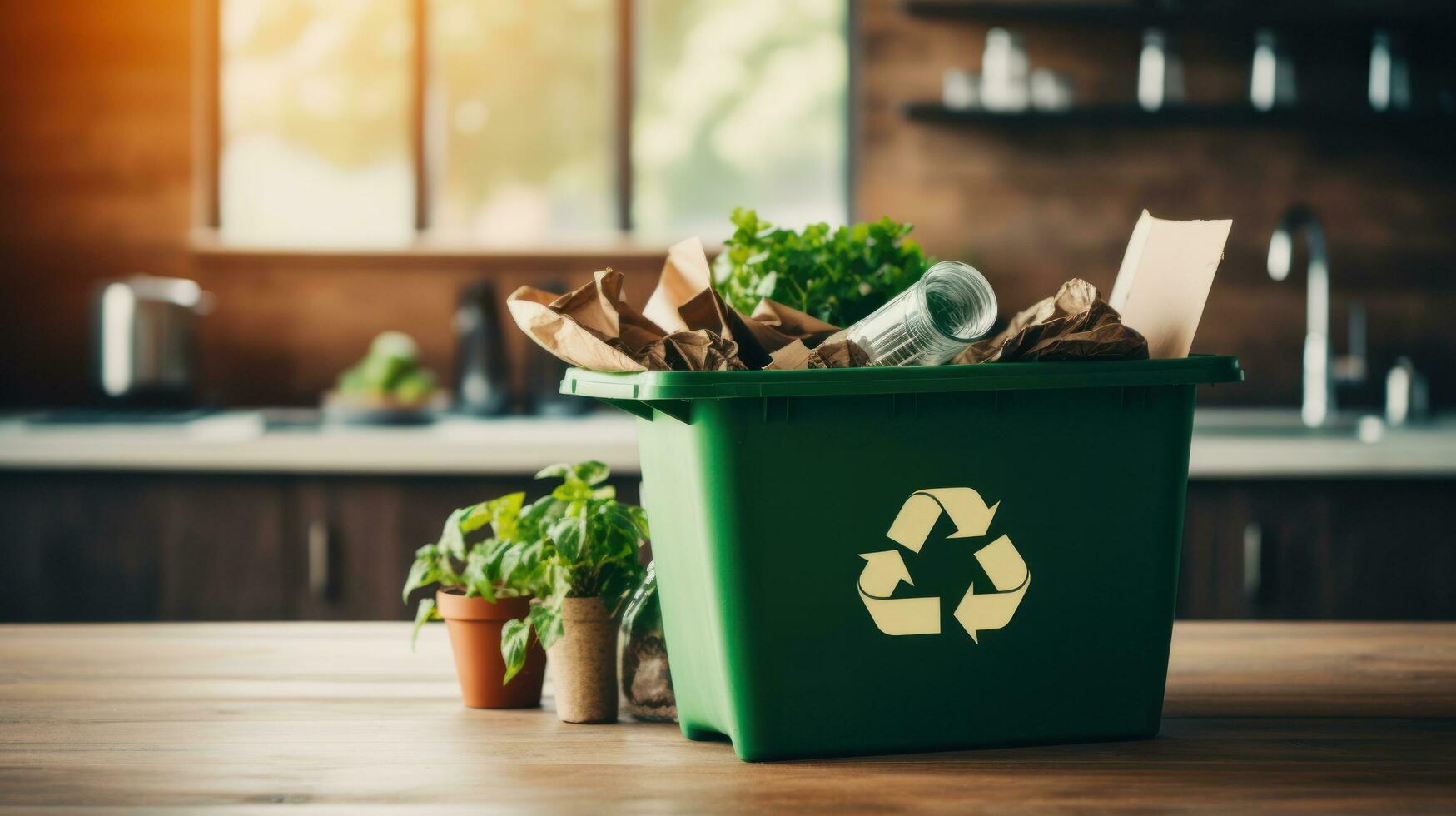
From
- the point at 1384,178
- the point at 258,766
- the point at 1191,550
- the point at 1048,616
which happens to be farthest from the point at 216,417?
the point at 1384,178

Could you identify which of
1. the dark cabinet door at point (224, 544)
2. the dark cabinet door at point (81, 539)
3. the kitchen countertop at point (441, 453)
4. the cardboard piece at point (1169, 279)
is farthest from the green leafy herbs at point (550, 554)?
the dark cabinet door at point (81, 539)

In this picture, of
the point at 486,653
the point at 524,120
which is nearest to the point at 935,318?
the point at 486,653

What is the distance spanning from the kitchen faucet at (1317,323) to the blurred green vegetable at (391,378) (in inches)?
74.5

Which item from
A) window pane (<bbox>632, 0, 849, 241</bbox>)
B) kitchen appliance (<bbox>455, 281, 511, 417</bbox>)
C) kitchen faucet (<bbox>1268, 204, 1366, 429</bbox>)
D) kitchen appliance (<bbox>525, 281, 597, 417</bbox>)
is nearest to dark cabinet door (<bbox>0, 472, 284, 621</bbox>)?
kitchen appliance (<bbox>455, 281, 511, 417</bbox>)

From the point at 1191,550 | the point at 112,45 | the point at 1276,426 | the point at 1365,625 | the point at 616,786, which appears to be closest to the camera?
the point at 616,786

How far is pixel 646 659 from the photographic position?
882 millimetres

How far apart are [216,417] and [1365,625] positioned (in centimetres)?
→ 232

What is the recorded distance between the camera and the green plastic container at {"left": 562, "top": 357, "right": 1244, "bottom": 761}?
753 millimetres

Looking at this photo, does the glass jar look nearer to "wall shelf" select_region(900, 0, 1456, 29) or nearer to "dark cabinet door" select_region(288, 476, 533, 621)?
"dark cabinet door" select_region(288, 476, 533, 621)

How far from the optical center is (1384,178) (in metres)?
3.05

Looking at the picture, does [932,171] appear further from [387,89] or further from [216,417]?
[216,417]

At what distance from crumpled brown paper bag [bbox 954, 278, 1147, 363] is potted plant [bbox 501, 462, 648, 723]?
0.26 metres

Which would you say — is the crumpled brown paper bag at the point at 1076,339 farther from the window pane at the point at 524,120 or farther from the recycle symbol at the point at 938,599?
the window pane at the point at 524,120

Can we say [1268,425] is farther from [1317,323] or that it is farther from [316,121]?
[316,121]
